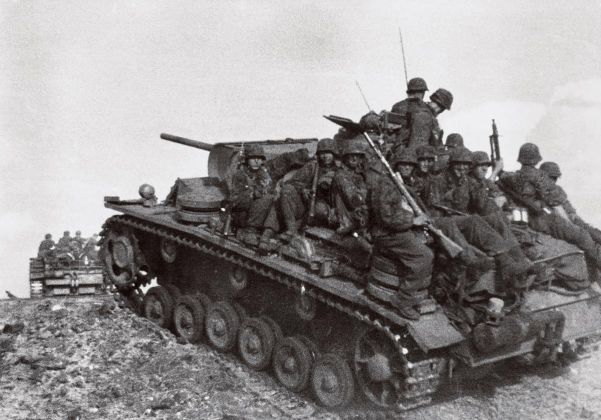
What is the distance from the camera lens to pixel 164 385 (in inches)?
403

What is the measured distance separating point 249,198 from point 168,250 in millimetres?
2645

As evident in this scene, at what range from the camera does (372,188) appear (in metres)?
8.77

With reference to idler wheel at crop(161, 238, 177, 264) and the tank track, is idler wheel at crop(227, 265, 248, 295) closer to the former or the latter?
the tank track

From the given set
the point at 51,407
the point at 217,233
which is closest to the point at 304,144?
the point at 217,233

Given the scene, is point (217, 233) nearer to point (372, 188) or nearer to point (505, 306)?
point (372, 188)

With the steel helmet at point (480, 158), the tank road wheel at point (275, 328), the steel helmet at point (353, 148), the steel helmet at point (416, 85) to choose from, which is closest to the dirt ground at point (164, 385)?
the tank road wheel at point (275, 328)

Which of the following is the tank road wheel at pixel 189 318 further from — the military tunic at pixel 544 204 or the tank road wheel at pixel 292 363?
the military tunic at pixel 544 204

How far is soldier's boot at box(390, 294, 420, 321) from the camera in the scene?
8.41 metres

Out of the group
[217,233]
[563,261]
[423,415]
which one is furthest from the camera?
[217,233]

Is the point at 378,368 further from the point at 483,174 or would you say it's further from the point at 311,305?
Answer: the point at 483,174

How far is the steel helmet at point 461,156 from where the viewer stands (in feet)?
33.7

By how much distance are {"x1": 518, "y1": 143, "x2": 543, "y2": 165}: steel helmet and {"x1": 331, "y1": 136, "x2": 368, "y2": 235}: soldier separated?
111 inches

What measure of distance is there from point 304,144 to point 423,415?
6389mm

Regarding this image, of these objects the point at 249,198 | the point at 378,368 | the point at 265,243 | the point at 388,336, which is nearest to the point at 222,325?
the point at 265,243
